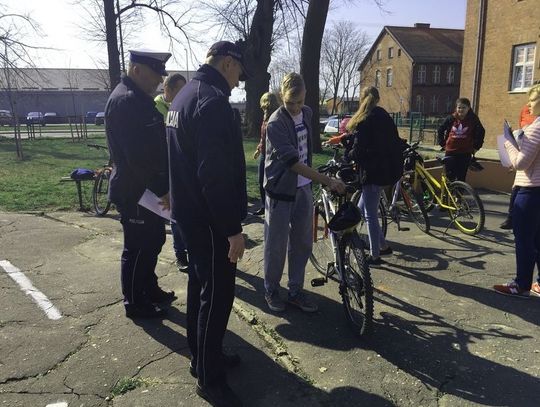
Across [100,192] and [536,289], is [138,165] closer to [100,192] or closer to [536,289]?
[536,289]

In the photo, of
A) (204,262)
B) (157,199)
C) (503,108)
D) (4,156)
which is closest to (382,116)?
(157,199)

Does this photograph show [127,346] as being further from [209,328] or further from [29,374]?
[209,328]

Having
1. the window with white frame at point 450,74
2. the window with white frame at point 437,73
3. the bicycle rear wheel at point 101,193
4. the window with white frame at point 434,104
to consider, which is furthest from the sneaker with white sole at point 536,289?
the window with white frame at point 450,74

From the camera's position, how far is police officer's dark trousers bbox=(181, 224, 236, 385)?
109 inches

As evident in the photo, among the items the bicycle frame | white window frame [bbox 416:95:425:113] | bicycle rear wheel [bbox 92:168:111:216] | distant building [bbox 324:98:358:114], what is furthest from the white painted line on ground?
distant building [bbox 324:98:358:114]

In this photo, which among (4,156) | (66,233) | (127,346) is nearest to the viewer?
(127,346)

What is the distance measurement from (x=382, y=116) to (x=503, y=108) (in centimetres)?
1688

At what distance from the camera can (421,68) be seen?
48.3 meters

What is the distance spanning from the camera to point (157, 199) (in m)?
3.81

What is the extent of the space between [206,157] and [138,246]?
67.3 inches

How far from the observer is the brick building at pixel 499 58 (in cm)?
1806

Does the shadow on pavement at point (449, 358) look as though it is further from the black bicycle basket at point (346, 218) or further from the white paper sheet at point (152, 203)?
the white paper sheet at point (152, 203)

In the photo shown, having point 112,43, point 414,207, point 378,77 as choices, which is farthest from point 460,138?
point 378,77

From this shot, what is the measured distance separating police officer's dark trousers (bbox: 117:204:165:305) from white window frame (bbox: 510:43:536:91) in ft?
59.6
